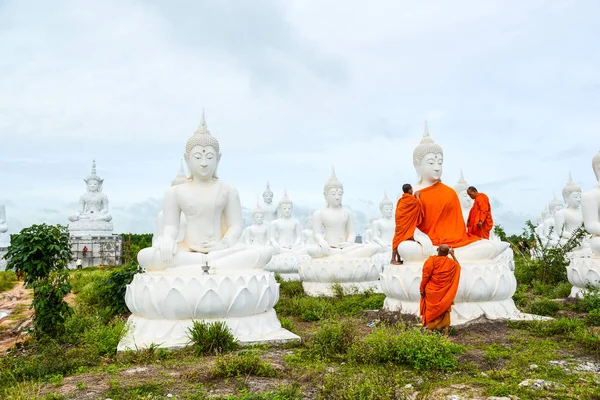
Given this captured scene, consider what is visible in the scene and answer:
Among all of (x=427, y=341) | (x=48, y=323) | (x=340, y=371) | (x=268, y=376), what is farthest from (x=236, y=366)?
(x=48, y=323)

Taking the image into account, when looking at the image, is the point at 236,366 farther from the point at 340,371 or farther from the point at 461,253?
the point at 461,253

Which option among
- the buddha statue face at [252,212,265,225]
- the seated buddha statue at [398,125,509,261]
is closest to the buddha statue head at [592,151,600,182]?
the seated buddha statue at [398,125,509,261]

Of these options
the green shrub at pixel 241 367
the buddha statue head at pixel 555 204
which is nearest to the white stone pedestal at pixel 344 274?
the green shrub at pixel 241 367

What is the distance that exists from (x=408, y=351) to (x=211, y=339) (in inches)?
89.5

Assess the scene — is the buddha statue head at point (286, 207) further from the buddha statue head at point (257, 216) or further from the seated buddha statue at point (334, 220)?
the seated buddha statue at point (334, 220)

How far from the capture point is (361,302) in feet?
32.2

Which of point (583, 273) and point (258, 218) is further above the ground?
point (258, 218)

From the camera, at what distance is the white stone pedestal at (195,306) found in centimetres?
665

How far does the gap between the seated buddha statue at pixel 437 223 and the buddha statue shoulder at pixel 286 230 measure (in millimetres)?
8528

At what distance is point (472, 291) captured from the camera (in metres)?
7.68

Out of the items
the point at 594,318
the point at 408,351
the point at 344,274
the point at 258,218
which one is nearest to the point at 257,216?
the point at 258,218

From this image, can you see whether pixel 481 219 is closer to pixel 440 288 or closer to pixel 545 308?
pixel 545 308

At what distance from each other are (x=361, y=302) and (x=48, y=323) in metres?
5.16

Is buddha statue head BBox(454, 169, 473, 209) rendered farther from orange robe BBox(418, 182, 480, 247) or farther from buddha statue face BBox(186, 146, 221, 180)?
buddha statue face BBox(186, 146, 221, 180)
